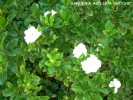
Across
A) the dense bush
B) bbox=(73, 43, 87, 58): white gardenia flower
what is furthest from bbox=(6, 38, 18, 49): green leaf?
bbox=(73, 43, 87, 58): white gardenia flower

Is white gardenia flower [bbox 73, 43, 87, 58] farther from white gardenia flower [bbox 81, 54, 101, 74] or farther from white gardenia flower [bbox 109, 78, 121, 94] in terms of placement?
white gardenia flower [bbox 109, 78, 121, 94]

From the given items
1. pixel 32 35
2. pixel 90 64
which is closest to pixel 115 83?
pixel 90 64

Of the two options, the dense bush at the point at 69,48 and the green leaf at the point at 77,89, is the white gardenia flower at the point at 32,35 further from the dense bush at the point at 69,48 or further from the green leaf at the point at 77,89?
the green leaf at the point at 77,89

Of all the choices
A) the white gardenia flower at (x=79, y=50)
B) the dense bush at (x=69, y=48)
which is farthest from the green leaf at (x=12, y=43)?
the white gardenia flower at (x=79, y=50)

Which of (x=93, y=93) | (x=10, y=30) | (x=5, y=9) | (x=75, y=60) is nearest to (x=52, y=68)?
(x=75, y=60)

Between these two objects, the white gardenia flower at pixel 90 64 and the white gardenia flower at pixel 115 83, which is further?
Answer: the white gardenia flower at pixel 115 83

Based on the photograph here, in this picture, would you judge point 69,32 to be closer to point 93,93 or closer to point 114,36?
point 114,36
